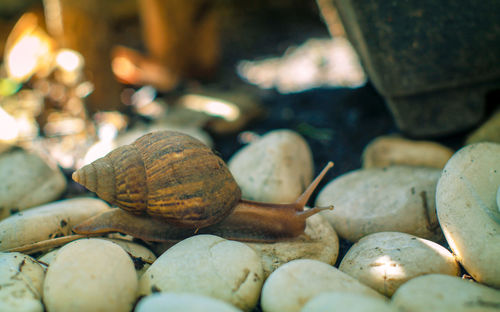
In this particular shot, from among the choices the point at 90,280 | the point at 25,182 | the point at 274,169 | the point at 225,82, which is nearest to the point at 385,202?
the point at 274,169

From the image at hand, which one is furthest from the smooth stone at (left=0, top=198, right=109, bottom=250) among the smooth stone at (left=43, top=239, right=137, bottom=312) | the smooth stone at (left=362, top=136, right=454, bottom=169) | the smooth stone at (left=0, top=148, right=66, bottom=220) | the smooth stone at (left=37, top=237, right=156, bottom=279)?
the smooth stone at (left=362, top=136, right=454, bottom=169)

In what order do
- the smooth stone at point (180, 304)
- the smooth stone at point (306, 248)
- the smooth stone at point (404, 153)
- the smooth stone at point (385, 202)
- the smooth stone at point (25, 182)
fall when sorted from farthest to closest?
the smooth stone at point (404, 153) → the smooth stone at point (25, 182) → the smooth stone at point (385, 202) → the smooth stone at point (306, 248) → the smooth stone at point (180, 304)

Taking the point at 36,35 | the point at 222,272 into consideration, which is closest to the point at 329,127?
the point at 222,272

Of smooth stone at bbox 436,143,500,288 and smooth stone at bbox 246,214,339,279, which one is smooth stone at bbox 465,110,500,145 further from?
smooth stone at bbox 246,214,339,279

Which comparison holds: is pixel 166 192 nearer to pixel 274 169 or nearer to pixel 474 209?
pixel 274 169

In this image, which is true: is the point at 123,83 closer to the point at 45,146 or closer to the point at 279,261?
the point at 45,146

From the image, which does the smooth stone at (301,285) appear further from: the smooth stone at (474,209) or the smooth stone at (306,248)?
the smooth stone at (474,209)

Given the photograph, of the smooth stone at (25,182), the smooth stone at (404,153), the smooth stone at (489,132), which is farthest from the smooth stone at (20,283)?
the smooth stone at (489,132)
